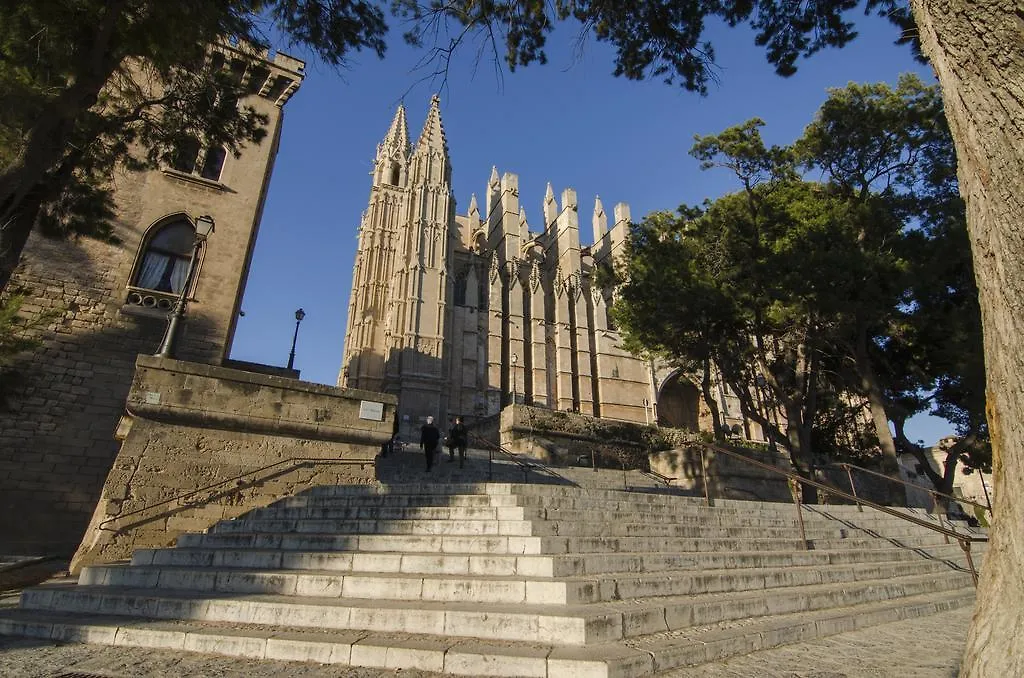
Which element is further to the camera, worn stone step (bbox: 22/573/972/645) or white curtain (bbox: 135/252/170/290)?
white curtain (bbox: 135/252/170/290)

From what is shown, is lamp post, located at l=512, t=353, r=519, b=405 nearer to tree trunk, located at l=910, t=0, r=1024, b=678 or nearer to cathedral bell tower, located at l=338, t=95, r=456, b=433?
cathedral bell tower, located at l=338, t=95, r=456, b=433

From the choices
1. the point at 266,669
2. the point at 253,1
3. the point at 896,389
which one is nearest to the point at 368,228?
the point at 253,1

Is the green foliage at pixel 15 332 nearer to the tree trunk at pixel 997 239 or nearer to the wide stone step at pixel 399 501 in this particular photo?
the wide stone step at pixel 399 501

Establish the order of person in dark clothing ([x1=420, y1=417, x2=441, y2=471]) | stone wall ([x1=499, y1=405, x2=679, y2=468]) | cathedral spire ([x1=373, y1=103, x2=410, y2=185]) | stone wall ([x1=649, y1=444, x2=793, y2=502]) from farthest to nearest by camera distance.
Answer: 1. cathedral spire ([x1=373, y1=103, x2=410, y2=185])
2. stone wall ([x1=499, y1=405, x2=679, y2=468])
3. stone wall ([x1=649, y1=444, x2=793, y2=502])
4. person in dark clothing ([x1=420, y1=417, x2=441, y2=471])

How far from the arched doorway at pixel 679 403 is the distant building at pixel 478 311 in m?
0.09

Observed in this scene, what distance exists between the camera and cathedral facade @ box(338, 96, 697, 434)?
87.1ft

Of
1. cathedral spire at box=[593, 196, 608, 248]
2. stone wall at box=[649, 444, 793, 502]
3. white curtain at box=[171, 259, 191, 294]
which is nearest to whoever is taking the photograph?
white curtain at box=[171, 259, 191, 294]

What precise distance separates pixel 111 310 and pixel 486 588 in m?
12.1

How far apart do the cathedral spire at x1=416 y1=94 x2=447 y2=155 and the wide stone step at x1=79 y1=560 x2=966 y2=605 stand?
99.9ft

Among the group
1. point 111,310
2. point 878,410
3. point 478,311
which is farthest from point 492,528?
point 478,311

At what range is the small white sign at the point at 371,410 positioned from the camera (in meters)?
8.12

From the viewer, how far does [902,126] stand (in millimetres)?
13320

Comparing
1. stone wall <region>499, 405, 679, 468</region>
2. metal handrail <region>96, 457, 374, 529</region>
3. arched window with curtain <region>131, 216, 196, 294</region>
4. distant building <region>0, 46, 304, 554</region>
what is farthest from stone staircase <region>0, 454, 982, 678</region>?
Answer: stone wall <region>499, 405, 679, 468</region>

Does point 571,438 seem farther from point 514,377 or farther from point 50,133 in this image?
point 514,377
